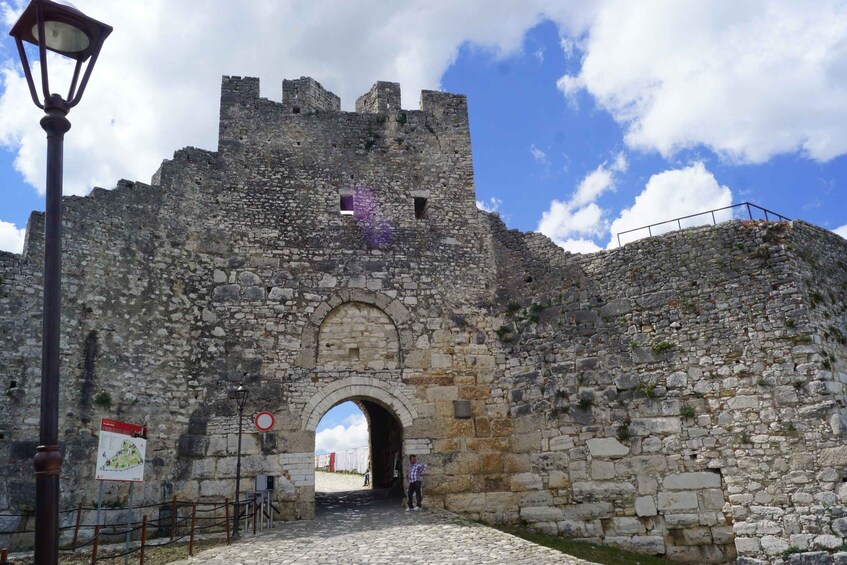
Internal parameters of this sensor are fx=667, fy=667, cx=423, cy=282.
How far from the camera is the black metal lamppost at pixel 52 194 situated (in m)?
4.28

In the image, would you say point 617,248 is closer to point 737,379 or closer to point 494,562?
point 737,379

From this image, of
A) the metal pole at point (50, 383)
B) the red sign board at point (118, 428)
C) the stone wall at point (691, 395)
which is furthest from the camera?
the stone wall at point (691, 395)

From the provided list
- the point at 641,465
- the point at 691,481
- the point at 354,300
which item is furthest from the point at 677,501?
the point at 354,300

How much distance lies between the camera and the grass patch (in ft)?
39.6

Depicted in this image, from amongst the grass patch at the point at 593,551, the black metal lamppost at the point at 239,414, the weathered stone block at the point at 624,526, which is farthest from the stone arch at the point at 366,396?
the weathered stone block at the point at 624,526

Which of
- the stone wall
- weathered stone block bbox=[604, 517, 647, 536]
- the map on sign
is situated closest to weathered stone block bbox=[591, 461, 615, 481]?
the stone wall

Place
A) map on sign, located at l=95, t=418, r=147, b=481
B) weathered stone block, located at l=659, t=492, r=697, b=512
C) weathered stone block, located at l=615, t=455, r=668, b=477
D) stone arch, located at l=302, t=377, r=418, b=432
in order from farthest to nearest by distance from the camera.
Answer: stone arch, located at l=302, t=377, r=418, b=432 → weathered stone block, located at l=615, t=455, r=668, b=477 → weathered stone block, located at l=659, t=492, r=697, b=512 → map on sign, located at l=95, t=418, r=147, b=481

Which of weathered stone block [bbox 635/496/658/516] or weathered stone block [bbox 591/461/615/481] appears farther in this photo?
weathered stone block [bbox 591/461/615/481]

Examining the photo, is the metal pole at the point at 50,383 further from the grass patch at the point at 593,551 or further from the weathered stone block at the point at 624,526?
the weathered stone block at the point at 624,526

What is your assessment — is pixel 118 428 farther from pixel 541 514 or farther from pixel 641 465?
pixel 641 465

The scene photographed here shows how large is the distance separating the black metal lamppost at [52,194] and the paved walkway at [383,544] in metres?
5.79

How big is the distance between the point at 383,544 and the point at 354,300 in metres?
5.84

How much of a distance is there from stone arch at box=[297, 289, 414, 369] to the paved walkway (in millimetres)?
3331

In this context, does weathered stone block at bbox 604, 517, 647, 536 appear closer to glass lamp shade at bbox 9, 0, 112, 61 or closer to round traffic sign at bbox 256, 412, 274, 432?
round traffic sign at bbox 256, 412, 274, 432
